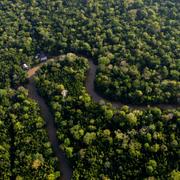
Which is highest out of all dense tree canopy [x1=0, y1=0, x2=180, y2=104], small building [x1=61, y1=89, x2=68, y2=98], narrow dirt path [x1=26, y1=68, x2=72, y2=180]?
dense tree canopy [x1=0, y1=0, x2=180, y2=104]

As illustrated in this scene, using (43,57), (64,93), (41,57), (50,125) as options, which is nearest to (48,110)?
(50,125)

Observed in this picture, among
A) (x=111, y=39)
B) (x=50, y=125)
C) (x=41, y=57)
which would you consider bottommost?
(x=50, y=125)

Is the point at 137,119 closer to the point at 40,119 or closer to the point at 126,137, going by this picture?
the point at 126,137

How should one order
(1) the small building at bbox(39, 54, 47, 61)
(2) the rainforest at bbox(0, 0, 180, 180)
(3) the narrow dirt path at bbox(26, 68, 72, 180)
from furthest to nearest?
(1) the small building at bbox(39, 54, 47, 61) → (3) the narrow dirt path at bbox(26, 68, 72, 180) → (2) the rainforest at bbox(0, 0, 180, 180)

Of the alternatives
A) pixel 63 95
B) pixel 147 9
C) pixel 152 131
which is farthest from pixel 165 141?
pixel 147 9

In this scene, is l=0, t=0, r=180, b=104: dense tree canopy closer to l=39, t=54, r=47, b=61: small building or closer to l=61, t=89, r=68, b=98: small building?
l=39, t=54, r=47, b=61: small building

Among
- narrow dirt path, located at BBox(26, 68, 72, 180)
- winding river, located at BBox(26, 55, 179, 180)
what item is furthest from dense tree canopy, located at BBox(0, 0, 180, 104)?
narrow dirt path, located at BBox(26, 68, 72, 180)

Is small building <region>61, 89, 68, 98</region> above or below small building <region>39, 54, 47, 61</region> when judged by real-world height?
below

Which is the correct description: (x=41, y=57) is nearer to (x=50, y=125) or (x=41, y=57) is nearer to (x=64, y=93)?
(x=64, y=93)
